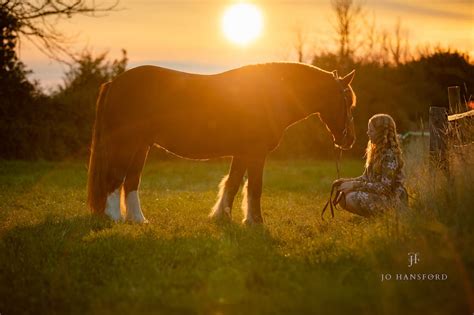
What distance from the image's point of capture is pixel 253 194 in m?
9.59

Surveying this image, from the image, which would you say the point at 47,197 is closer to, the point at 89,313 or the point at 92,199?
the point at 92,199

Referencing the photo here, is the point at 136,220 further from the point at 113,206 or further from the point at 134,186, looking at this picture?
the point at 134,186

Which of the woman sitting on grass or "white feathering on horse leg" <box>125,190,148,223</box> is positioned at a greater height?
the woman sitting on grass

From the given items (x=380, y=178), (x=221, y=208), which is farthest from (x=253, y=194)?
(x=380, y=178)

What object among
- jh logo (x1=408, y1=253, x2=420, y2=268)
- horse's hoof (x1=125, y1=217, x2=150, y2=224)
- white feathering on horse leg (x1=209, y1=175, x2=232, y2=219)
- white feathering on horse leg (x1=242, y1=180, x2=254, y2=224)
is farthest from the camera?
white feathering on horse leg (x1=209, y1=175, x2=232, y2=219)

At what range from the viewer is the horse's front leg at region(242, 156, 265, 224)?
952 centimetres

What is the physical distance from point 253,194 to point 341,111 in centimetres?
198

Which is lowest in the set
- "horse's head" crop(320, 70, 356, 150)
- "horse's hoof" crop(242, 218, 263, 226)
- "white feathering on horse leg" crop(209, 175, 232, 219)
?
"horse's hoof" crop(242, 218, 263, 226)

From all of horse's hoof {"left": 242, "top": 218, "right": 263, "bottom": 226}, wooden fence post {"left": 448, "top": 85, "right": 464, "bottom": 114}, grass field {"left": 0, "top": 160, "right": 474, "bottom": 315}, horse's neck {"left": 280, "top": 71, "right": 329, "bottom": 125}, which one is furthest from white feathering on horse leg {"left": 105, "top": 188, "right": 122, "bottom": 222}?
wooden fence post {"left": 448, "top": 85, "right": 464, "bottom": 114}

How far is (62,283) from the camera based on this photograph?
231 inches

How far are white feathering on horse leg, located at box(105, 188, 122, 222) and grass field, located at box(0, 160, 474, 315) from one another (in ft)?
1.25

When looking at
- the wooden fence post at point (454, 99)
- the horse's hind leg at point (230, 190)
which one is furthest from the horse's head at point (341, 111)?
the wooden fence post at point (454, 99)

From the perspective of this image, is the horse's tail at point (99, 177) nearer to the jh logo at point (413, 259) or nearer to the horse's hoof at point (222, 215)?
the horse's hoof at point (222, 215)

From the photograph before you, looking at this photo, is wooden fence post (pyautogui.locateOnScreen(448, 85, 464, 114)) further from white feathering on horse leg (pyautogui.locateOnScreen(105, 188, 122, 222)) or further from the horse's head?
white feathering on horse leg (pyautogui.locateOnScreen(105, 188, 122, 222))
